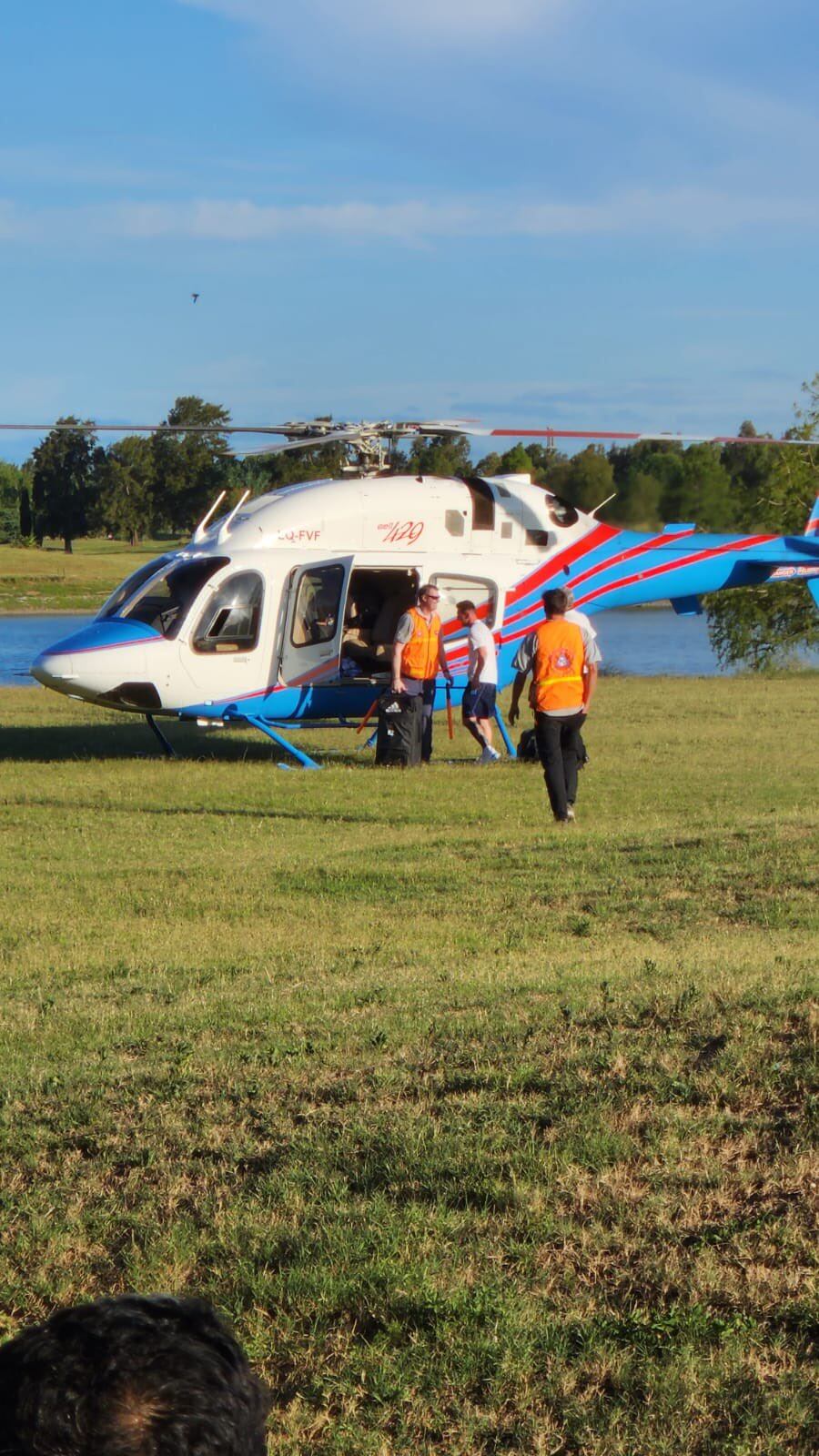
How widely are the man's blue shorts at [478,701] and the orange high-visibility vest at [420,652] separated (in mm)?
1013

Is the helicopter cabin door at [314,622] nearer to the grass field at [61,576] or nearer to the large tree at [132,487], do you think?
the grass field at [61,576]

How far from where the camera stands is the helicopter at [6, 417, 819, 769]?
52.7 ft

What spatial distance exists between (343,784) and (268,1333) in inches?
437

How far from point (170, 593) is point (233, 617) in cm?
71

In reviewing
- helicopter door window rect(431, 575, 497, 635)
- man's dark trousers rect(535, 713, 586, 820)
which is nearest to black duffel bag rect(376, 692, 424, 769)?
helicopter door window rect(431, 575, 497, 635)

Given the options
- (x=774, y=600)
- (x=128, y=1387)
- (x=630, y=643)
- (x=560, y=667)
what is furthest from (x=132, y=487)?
(x=128, y=1387)

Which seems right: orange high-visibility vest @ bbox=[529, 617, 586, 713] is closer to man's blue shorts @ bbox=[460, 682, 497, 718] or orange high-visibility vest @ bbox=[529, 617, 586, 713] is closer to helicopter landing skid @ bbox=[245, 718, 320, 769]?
man's blue shorts @ bbox=[460, 682, 497, 718]

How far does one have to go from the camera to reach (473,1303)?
3.73 meters

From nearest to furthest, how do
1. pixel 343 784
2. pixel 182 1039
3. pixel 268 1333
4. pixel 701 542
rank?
pixel 268 1333 < pixel 182 1039 < pixel 343 784 < pixel 701 542

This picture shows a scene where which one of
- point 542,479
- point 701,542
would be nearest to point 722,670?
point 542,479

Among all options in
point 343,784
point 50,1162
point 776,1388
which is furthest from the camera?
point 343,784

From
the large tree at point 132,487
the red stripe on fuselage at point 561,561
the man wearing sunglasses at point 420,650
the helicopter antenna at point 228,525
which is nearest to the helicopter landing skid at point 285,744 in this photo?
the man wearing sunglasses at point 420,650

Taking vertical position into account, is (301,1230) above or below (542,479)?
below

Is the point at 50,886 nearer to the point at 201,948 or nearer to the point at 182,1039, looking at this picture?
the point at 201,948
